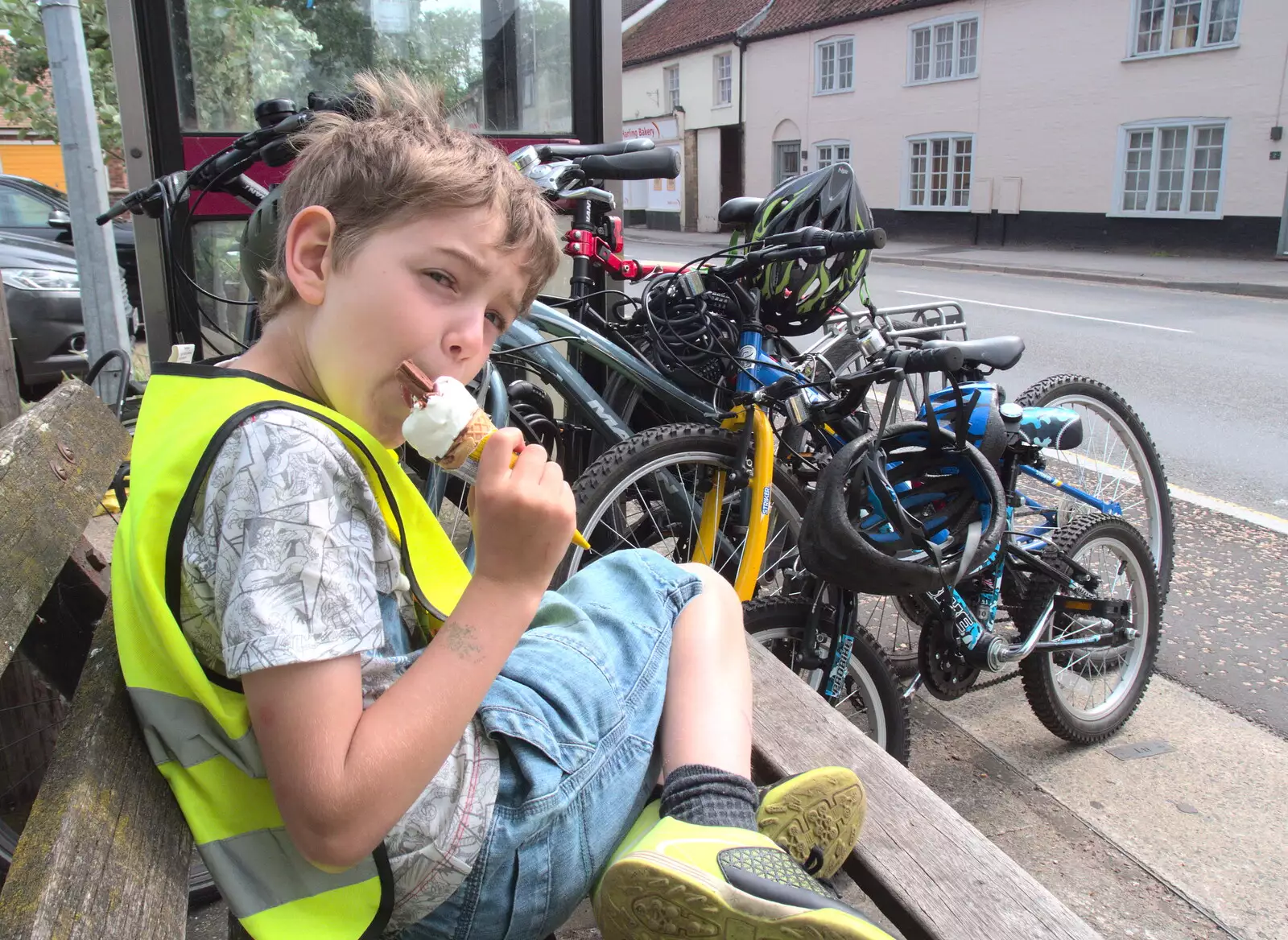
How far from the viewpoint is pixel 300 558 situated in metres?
1.03

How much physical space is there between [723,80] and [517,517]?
98.5 feet

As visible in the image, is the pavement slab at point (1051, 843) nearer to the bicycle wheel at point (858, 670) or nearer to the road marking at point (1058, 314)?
the bicycle wheel at point (858, 670)

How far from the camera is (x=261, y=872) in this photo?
1124 mm

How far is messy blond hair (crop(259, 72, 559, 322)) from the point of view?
1.23 meters

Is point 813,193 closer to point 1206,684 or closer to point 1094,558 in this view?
point 1094,558

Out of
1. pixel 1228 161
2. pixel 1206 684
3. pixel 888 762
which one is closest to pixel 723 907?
pixel 888 762

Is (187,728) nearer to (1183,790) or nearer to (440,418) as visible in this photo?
(440,418)

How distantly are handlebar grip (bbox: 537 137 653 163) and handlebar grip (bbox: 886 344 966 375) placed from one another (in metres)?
1.22

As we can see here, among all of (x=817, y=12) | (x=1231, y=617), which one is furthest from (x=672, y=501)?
(x=817, y=12)

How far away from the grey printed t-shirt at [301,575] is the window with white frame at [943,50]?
2332 cm

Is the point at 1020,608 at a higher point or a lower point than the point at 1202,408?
higher

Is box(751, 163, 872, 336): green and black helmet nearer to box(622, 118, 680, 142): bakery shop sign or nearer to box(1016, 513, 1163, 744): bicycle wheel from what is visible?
box(1016, 513, 1163, 744): bicycle wheel

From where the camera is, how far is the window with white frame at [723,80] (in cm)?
2836

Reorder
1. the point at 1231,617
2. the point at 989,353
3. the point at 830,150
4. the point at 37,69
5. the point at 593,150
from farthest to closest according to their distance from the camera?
the point at 830,150
the point at 37,69
the point at 1231,617
the point at 593,150
the point at 989,353
